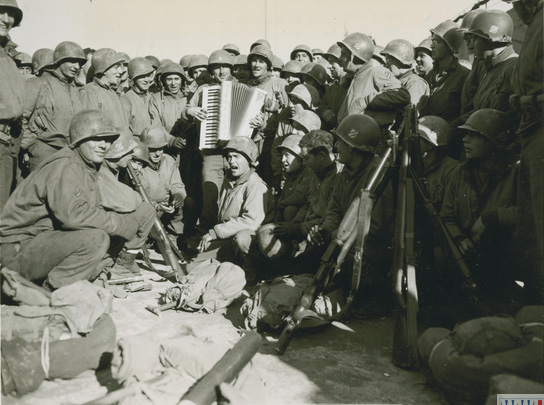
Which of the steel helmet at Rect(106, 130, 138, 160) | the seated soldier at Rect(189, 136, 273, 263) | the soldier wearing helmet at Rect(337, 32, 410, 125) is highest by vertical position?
the soldier wearing helmet at Rect(337, 32, 410, 125)

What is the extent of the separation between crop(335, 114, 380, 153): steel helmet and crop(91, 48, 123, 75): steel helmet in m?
4.44

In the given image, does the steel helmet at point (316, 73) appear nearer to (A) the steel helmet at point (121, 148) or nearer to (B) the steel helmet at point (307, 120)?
(B) the steel helmet at point (307, 120)

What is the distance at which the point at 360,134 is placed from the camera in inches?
213

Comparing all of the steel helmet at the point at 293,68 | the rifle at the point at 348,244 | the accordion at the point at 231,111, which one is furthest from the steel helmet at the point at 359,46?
the rifle at the point at 348,244

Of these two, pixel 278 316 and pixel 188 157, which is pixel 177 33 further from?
pixel 278 316

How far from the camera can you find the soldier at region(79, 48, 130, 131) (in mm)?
8031

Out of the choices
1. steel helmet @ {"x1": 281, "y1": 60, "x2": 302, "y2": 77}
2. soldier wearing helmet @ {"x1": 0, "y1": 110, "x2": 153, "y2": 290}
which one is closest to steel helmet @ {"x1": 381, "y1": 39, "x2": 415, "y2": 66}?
steel helmet @ {"x1": 281, "y1": 60, "x2": 302, "y2": 77}

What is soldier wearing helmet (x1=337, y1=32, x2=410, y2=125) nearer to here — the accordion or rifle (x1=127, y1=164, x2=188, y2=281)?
the accordion

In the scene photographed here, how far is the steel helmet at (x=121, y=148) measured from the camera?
6.67m

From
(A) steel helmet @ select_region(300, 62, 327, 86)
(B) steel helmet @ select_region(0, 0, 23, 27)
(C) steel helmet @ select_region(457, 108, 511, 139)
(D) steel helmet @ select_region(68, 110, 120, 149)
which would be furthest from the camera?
(A) steel helmet @ select_region(300, 62, 327, 86)

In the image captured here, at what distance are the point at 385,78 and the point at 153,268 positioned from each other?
3.93 meters

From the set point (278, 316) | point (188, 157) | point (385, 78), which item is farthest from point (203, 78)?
point (278, 316)

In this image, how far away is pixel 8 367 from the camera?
3643mm

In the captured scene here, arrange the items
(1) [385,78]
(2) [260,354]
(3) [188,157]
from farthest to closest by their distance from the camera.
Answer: (3) [188,157] < (1) [385,78] < (2) [260,354]
